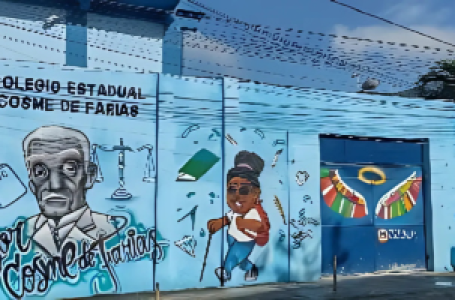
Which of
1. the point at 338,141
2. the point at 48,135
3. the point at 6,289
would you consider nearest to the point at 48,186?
the point at 48,135

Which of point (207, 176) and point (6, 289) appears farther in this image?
point (207, 176)

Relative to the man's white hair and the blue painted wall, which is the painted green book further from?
the man's white hair

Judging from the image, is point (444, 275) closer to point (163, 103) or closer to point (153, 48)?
point (163, 103)

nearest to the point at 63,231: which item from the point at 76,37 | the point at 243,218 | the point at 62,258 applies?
the point at 62,258

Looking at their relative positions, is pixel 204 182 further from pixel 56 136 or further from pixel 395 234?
pixel 395 234

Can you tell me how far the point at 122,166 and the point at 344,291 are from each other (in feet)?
20.3

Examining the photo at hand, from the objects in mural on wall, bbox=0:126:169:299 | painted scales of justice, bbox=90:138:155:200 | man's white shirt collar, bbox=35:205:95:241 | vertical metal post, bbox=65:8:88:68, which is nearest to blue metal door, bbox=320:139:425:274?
painted scales of justice, bbox=90:138:155:200

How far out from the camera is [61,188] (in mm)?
12422

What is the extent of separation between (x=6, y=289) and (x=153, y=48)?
466 inches

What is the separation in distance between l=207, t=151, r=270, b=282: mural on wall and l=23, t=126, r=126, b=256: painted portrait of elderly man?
2.97 metres

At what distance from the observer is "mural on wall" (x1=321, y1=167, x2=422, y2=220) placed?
620 inches

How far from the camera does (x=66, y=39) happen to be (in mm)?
19656

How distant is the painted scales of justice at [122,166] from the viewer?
1275 cm

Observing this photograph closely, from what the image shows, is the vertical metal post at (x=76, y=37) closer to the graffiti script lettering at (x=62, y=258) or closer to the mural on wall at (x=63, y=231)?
the mural on wall at (x=63, y=231)
